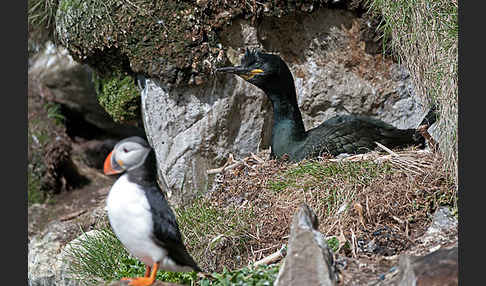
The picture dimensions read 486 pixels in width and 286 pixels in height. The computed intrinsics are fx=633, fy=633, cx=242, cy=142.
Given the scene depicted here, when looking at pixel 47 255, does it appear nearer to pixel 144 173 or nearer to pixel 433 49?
pixel 144 173

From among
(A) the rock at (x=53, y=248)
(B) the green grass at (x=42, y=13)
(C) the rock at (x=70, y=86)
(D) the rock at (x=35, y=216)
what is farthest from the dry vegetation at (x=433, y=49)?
(D) the rock at (x=35, y=216)

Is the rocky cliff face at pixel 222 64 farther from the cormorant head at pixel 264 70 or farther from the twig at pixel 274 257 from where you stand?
the twig at pixel 274 257

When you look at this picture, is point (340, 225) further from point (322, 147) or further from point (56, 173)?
point (56, 173)

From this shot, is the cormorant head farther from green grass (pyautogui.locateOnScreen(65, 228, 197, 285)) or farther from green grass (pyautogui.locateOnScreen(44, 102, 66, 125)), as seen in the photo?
green grass (pyautogui.locateOnScreen(44, 102, 66, 125))

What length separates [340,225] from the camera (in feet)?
14.1

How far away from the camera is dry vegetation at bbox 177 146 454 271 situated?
14.1ft

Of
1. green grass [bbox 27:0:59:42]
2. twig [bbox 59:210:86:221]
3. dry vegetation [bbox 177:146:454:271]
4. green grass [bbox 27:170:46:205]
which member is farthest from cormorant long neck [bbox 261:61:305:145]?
green grass [bbox 27:170:46:205]

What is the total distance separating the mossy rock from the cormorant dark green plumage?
21.3 inches

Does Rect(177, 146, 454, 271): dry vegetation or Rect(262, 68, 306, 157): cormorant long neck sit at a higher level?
Rect(262, 68, 306, 157): cormorant long neck

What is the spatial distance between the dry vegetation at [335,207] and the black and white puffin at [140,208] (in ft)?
3.88

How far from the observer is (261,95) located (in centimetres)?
612

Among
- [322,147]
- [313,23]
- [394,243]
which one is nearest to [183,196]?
[322,147]

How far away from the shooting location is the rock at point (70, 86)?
7.74 meters

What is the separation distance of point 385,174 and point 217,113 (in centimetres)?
190
